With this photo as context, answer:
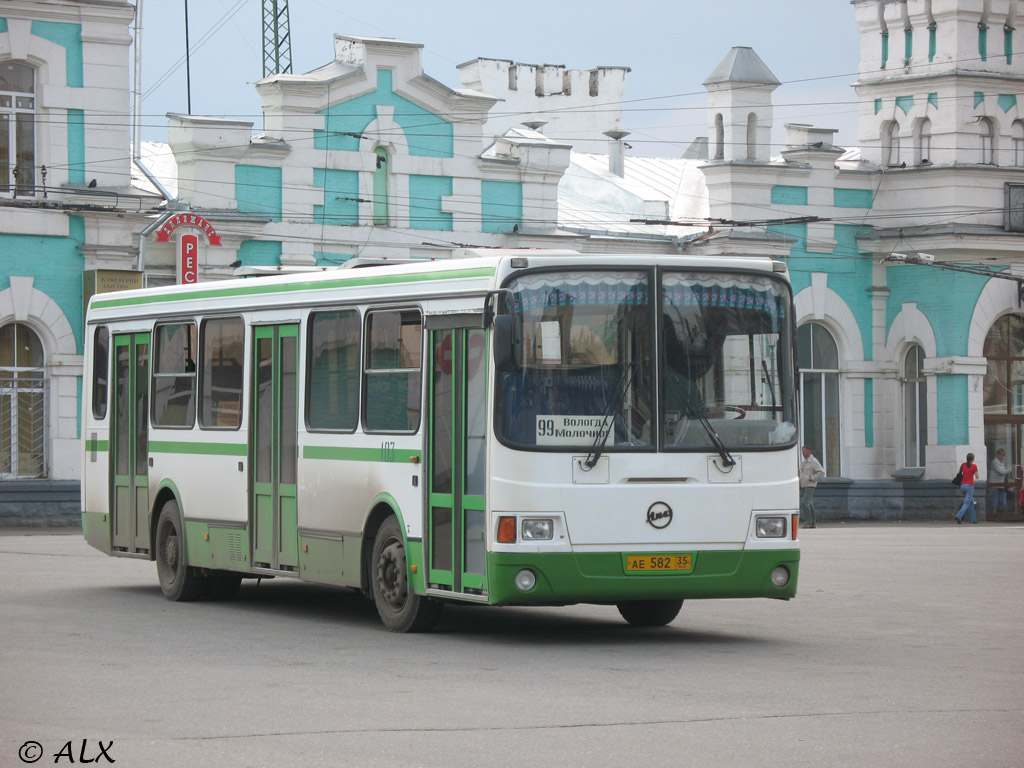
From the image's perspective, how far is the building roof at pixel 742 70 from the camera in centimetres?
3916

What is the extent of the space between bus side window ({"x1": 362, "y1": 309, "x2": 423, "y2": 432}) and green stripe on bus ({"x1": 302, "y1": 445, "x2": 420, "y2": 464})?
0.18m

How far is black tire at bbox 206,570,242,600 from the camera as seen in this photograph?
17.1m

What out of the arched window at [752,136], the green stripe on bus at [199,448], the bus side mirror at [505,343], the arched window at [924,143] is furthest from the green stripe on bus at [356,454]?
the arched window at [924,143]

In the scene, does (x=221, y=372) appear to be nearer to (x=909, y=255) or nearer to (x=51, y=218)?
(x=51, y=218)

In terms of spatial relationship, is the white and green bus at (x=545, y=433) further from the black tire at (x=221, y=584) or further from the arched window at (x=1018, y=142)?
the arched window at (x=1018, y=142)

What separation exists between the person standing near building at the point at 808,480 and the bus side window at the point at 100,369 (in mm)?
17318

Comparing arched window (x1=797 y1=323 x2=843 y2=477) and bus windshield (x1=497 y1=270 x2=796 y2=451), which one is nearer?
bus windshield (x1=497 y1=270 x2=796 y2=451)

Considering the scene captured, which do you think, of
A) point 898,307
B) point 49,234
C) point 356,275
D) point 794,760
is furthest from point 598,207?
point 794,760

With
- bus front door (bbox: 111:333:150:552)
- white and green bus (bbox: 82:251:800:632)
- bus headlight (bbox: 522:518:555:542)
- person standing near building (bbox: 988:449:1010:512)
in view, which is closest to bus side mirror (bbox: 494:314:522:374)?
white and green bus (bbox: 82:251:800:632)

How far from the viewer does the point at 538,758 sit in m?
8.28

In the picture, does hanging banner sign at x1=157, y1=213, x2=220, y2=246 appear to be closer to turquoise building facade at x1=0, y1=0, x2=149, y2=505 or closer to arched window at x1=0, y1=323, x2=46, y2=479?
turquoise building facade at x1=0, y1=0, x2=149, y2=505

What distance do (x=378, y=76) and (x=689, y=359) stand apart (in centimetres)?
2323

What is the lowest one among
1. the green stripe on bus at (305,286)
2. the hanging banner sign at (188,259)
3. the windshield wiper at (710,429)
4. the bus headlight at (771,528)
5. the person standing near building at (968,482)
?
the person standing near building at (968,482)

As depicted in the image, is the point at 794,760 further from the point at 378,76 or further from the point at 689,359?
the point at 378,76
